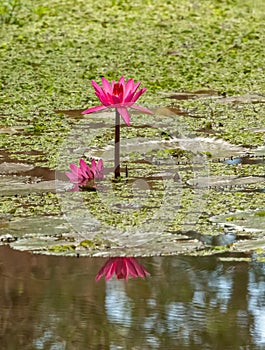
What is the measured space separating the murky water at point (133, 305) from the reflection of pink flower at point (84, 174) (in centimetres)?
84

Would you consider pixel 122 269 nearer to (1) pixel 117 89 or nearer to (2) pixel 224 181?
(1) pixel 117 89

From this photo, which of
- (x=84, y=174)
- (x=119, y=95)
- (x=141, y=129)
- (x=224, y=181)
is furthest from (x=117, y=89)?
(x=141, y=129)

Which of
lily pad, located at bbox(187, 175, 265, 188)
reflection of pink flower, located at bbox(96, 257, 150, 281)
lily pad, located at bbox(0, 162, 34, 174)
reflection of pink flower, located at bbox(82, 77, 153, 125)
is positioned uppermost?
reflection of pink flower, located at bbox(82, 77, 153, 125)

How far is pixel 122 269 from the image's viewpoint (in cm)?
290

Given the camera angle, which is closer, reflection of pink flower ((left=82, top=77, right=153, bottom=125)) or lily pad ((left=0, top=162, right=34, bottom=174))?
reflection of pink flower ((left=82, top=77, right=153, bottom=125))

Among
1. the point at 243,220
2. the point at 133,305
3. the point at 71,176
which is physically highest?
the point at 71,176

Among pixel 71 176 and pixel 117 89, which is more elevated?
pixel 117 89

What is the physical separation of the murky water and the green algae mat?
0.48 feet

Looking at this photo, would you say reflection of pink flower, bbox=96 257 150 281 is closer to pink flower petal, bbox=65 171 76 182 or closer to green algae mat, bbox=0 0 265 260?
green algae mat, bbox=0 0 265 260

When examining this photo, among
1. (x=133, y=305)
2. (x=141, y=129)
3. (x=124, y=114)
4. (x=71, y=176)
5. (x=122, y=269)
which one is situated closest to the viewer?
(x=133, y=305)

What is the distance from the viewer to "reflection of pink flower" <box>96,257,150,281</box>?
2.85 meters

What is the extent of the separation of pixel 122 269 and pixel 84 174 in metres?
1.03

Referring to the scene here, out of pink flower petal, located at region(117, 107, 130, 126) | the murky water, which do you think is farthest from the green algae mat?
pink flower petal, located at region(117, 107, 130, 126)

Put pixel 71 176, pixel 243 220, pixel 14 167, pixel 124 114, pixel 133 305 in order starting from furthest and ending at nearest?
pixel 14 167, pixel 71 176, pixel 124 114, pixel 243 220, pixel 133 305
